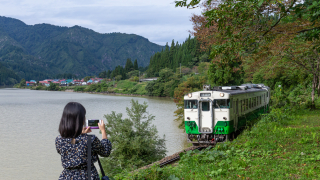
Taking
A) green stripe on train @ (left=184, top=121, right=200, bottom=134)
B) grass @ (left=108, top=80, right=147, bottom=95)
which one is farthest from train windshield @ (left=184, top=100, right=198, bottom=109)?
grass @ (left=108, top=80, right=147, bottom=95)

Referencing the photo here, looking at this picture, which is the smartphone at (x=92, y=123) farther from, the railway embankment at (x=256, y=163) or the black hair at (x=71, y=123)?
the railway embankment at (x=256, y=163)

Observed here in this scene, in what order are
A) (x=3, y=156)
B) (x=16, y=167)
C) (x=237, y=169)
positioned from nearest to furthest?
(x=237, y=169), (x=16, y=167), (x=3, y=156)

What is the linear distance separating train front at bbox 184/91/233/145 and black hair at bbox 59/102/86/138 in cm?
963

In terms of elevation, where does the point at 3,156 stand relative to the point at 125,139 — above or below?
below

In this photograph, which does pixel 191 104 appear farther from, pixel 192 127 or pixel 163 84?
pixel 163 84

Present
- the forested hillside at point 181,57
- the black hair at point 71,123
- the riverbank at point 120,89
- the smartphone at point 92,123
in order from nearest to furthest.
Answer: the black hair at point 71,123 < the smartphone at point 92,123 < the forested hillside at point 181,57 < the riverbank at point 120,89

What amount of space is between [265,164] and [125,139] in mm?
8931

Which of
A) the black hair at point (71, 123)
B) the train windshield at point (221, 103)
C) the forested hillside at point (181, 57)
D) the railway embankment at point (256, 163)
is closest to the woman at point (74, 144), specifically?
the black hair at point (71, 123)

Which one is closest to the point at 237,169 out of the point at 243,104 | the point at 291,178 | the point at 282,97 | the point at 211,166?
the point at 211,166

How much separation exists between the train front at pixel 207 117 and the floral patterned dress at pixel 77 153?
950 cm

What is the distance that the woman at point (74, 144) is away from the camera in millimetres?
2885

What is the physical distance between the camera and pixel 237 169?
6.12 metres

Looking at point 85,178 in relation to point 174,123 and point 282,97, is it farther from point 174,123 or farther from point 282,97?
point 174,123

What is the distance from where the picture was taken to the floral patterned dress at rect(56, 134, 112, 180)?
114 inches
